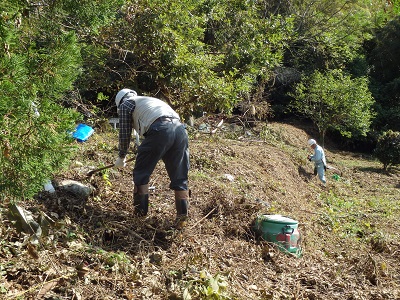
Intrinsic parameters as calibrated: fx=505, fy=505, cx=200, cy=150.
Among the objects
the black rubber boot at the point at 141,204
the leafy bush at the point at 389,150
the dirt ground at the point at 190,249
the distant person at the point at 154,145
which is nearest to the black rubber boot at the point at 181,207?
the distant person at the point at 154,145

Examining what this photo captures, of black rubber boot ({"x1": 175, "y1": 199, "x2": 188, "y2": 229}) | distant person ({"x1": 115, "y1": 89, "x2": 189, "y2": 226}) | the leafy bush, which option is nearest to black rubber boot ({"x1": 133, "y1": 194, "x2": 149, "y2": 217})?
distant person ({"x1": 115, "y1": 89, "x2": 189, "y2": 226})

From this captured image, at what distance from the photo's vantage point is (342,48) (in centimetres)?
2259

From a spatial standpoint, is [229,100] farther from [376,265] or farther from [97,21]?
[97,21]

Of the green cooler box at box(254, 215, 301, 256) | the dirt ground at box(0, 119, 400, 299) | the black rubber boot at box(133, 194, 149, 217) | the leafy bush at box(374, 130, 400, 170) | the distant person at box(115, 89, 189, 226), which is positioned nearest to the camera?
the dirt ground at box(0, 119, 400, 299)

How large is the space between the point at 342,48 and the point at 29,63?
69.5 feet

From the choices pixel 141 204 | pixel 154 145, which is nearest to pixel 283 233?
pixel 141 204

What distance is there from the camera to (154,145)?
525cm

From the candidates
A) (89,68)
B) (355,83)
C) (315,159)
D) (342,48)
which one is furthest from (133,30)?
(342,48)

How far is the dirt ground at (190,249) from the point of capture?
13.6 feet

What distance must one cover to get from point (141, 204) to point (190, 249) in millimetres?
726

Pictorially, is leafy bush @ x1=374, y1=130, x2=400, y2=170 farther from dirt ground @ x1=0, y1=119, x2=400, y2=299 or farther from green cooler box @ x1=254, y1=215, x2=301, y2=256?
green cooler box @ x1=254, y1=215, x2=301, y2=256

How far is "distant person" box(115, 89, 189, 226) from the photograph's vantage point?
528cm

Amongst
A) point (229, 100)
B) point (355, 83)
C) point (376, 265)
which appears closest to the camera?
point (376, 265)

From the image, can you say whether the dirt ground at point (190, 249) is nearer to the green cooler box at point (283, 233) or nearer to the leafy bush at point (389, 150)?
the green cooler box at point (283, 233)
